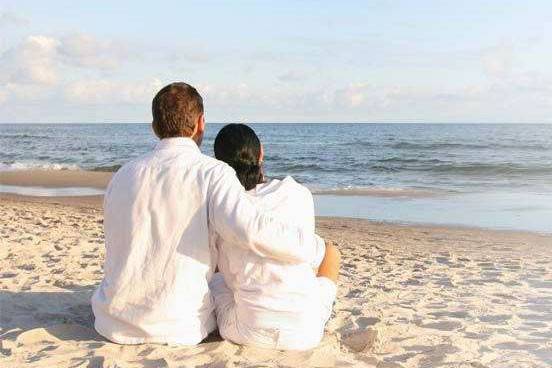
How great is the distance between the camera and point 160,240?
319 cm

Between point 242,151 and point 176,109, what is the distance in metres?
0.40

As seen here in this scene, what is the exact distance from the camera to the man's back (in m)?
3.14

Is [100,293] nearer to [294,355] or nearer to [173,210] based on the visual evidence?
[173,210]

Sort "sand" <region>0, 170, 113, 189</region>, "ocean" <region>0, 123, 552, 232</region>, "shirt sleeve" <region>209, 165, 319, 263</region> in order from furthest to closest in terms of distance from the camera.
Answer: "sand" <region>0, 170, 113, 189</region> → "ocean" <region>0, 123, 552, 232</region> → "shirt sleeve" <region>209, 165, 319, 263</region>

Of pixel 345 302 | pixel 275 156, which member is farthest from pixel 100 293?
pixel 275 156

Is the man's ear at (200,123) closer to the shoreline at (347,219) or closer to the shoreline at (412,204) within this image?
the shoreline at (347,219)

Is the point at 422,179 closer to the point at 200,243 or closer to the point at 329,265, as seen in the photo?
the point at 329,265

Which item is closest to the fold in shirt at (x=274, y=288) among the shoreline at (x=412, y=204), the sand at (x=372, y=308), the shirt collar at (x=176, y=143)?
the sand at (x=372, y=308)

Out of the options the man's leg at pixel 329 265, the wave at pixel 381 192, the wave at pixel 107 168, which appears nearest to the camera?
the man's leg at pixel 329 265

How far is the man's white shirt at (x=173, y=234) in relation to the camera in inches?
121

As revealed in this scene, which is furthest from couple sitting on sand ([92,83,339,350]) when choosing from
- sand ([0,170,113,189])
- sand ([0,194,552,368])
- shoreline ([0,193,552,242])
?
sand ([0,170,113,189])

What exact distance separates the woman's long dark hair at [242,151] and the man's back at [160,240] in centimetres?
17

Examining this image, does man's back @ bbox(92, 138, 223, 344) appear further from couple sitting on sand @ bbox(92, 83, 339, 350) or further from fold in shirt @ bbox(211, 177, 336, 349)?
fold in shirt @ bbox(211, 177, 336, 349)

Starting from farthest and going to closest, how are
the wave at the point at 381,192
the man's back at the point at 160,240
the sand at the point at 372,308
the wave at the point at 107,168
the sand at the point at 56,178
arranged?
the wave at the point at 107,168 → the sand at the point at 56,178 → the wave at the point at 381,192 → the sand at the point at 372,308 → the man's back at the point at 160,240
